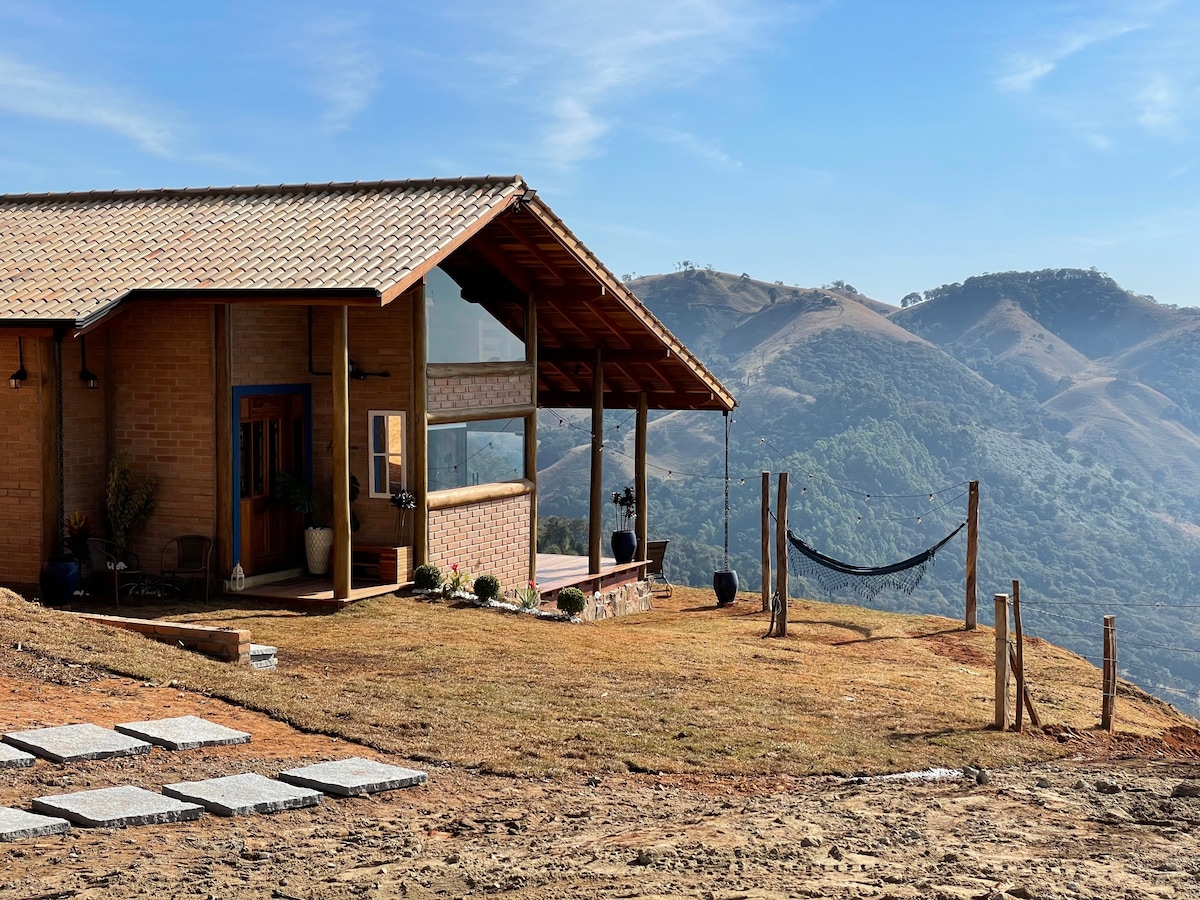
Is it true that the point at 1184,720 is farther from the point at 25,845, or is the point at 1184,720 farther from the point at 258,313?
the point at 25,845

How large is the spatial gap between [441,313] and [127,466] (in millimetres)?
4372

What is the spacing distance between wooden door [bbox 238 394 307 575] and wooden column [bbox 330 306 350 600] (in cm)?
149

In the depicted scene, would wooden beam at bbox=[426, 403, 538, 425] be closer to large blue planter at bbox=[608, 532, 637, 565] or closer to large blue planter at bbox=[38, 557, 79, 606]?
large blue planter at bbox=[608, 532, 637, 565]

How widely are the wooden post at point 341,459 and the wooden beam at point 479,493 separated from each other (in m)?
1.97

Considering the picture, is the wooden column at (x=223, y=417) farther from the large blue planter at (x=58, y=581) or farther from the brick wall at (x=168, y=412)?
the large blue planter at (x=58, y=581)

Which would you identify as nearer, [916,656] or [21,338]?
[21,338]

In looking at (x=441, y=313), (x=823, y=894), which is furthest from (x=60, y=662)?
(x=441, y=313)

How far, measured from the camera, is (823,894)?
5.52 m

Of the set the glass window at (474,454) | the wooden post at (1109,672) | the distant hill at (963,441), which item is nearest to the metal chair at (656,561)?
the glass window at (474,454)

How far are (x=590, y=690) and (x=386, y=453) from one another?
6346 millimetres

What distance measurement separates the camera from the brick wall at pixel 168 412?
1519cm

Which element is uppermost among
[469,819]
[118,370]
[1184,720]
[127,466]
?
[118,370]

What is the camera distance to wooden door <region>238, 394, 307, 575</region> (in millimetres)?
15719

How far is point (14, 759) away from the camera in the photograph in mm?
7414
